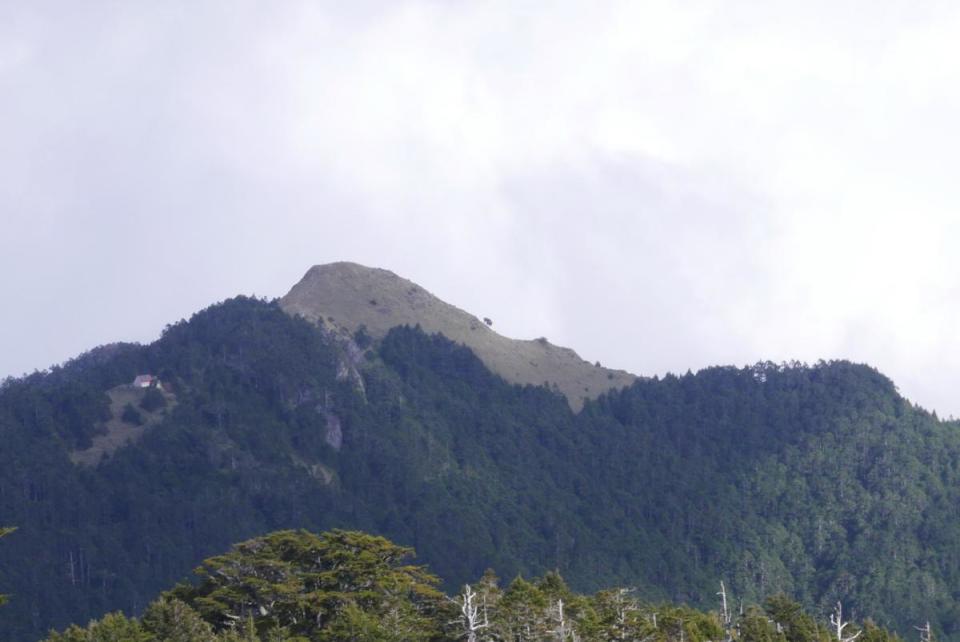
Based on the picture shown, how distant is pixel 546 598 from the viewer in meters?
86.1

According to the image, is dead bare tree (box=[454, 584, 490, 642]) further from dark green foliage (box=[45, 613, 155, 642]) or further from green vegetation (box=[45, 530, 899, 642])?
dark green foliage (box=[45, 613, 155, 642])

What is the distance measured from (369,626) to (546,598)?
543 inches

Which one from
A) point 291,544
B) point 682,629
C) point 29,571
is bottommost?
point 682,629

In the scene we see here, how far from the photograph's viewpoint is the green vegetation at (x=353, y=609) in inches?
3031

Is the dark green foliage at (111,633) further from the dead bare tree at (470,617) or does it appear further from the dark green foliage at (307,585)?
the dead bare tree at (470,617)

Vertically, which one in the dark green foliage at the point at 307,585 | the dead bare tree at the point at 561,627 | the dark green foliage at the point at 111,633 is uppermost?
the dark green foliage at the point at 307,585

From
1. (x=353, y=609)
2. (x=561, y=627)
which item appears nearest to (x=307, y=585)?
(x=353, y=609)

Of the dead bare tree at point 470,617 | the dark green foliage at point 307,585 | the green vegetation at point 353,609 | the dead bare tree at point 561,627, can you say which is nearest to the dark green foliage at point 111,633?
the green vegetation at point 353,609

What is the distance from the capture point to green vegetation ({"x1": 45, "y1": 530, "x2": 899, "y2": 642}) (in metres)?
77.0

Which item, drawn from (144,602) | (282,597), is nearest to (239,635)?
(282,597)

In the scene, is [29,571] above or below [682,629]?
above

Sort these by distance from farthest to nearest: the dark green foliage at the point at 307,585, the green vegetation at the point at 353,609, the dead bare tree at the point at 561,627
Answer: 1. the dark green foliage at the point at 307,585
2. the dead bare tree at the point at 561,627
3. the green vegetation at the point at 353,609

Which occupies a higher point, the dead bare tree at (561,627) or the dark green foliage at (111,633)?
the dark green foliage at (111,633)

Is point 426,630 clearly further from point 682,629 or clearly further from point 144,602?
point 144,602
